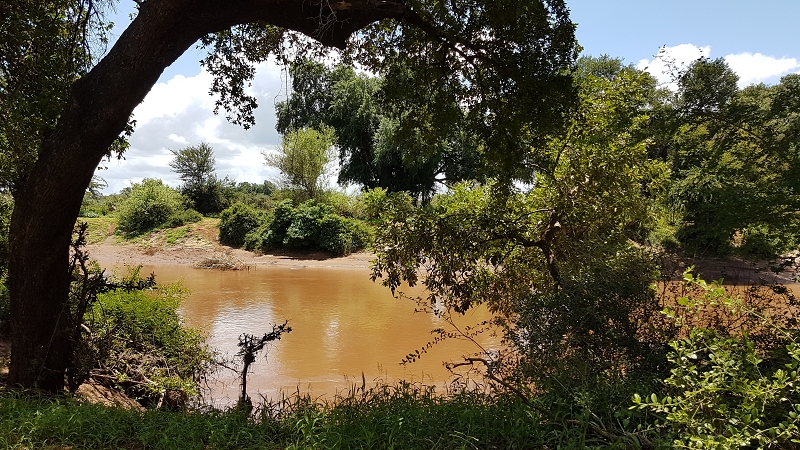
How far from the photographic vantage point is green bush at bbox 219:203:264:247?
26859mm

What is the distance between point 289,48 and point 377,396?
16.9ft

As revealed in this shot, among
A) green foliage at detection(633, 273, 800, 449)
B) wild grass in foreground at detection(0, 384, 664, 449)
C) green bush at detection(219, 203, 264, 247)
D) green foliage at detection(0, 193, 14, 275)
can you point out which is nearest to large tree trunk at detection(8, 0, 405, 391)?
wild grass in foreground at detection(0, 384, 664, 449)

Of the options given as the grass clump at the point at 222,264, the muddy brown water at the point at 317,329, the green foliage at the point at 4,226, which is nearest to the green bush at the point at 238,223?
the grass clump at the point at 222,264

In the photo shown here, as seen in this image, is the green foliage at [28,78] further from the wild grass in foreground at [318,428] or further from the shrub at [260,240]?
the shrub at [260,240]

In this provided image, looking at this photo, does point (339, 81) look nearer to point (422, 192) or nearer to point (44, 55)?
point (422, 192)

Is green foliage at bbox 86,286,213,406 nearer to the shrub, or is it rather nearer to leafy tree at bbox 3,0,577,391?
leafy tree at bbox 3,0,577,391

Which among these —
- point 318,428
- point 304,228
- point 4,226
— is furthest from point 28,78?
point 304,228

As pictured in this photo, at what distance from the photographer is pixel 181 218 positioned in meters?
29.5

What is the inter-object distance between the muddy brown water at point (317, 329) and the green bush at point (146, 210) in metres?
11.5

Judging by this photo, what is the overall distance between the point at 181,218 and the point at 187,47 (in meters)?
28.0

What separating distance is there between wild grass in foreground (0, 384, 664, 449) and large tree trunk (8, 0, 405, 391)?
76 centimetres

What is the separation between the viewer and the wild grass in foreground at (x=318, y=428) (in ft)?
9.60

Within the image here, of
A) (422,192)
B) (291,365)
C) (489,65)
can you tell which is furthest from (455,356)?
(422,192)

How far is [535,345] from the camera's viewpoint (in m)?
4.04
